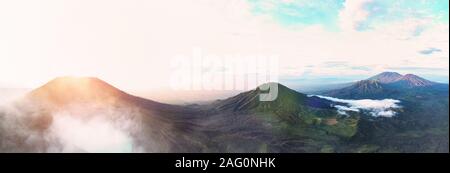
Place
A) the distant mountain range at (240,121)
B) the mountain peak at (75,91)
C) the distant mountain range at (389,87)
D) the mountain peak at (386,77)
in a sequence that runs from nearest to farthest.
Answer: the distant mountain range at (240,121) → the mountain peak at (75,91) → the mountain peak at (386,77) → the distant mountain range at (389,87)

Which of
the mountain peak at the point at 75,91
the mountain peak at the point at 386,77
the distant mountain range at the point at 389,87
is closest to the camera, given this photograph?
the mountain peak at the point at 75,91

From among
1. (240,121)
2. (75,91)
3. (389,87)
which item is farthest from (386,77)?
(75,91)

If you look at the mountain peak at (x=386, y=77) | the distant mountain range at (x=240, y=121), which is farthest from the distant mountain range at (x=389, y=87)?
the distant mountain range at (x=240, y=121)

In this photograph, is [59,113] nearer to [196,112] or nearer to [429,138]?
[196,112]

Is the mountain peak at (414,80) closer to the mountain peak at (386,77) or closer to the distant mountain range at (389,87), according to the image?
the distant mountain range at (389,87)

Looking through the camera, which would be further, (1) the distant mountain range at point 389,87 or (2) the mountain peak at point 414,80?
(2) the mountain peak at point 414,80

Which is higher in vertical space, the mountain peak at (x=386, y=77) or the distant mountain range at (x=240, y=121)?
the mountain peak at (x=386, y=77)

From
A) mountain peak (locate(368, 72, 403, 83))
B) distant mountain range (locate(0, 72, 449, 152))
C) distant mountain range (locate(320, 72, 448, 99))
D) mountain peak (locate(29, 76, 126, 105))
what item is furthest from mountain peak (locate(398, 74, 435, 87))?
mountain peak (locate(29, 76, 126, 105))

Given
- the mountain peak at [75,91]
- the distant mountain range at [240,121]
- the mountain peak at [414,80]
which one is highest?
the mountain peak at [414,80]
